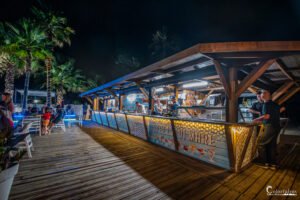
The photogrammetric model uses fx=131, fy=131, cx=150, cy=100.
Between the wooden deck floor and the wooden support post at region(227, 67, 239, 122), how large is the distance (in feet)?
4.15

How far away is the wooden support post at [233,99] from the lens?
311 centimetres

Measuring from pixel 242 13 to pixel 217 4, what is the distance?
12.4 ft

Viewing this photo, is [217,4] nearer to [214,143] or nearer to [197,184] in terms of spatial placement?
[214,143]

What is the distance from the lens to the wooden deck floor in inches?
83.7

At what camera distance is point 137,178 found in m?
2.60

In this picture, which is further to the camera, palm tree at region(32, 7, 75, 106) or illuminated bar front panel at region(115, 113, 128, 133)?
palm tree at region(32, 7, 75, 106)

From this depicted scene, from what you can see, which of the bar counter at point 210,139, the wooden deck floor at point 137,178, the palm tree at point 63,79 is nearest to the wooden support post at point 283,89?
the wooden deck floor at point 137,178

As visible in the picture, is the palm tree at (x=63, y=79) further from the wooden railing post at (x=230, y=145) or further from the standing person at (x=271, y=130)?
the standing person at (x=271, y=130)

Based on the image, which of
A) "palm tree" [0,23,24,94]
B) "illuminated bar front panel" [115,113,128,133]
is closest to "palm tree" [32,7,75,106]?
"palm tree" [0,23,24,94]

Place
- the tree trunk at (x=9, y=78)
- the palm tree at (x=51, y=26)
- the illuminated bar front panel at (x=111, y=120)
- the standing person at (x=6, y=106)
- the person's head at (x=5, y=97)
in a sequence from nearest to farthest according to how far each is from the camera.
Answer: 1. the standing person at (x=6, y=106)
2. the person's head at (x=5, y=97)
3. the illuminated bar front panel at (x=111, y=120)
4. the tree trunk at (x=9, y=78)
5. the palm tree at (x=51, y=26)

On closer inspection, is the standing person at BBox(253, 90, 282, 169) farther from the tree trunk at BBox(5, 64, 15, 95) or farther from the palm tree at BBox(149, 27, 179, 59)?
the palm tree at BBox(149, 27, 179, 59)

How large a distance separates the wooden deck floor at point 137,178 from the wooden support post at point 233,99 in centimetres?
126

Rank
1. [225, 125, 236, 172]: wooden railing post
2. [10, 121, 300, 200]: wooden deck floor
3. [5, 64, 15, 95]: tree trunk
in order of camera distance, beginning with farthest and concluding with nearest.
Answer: [5, 64, 15, 95]: tree trunk < [225, 125, 236, 172]: wooden railing post < [10, 121, 300, 200]: wooden deck floor

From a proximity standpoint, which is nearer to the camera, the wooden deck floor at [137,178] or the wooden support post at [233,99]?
the wooden deck floor at [137,178]
